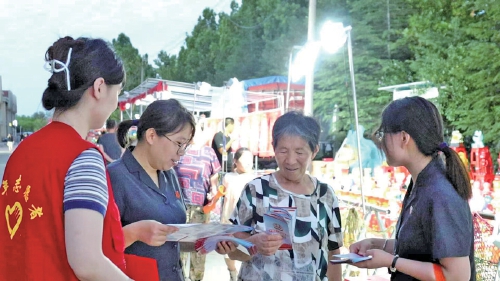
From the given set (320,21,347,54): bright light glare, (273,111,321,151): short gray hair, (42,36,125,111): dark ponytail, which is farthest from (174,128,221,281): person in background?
(42,36,125,111): dark ponytail

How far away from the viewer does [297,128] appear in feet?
9.70

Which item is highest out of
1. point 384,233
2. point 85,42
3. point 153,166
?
point 85,42

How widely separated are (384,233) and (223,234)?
3.57 metres

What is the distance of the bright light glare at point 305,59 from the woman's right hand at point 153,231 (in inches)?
249

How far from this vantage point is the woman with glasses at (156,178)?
8.79 feet

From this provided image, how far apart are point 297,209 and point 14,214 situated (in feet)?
4.96

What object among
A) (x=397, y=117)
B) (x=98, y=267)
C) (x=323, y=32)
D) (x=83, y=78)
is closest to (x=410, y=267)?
(x=397, y=117)

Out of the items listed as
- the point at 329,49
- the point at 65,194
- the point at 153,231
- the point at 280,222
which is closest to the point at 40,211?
the point at 65,194

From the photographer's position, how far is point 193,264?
256 inches

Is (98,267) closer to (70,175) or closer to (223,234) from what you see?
(70,175)

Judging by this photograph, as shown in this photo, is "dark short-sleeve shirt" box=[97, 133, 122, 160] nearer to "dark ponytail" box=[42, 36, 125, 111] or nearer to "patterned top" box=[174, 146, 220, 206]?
"patterned top" box=[174, 146, 220, 206]

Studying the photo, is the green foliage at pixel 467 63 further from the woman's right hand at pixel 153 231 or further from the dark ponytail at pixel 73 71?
the dark ponytail at pixel 73 71

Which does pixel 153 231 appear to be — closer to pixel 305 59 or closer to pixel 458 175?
pixel 458 175

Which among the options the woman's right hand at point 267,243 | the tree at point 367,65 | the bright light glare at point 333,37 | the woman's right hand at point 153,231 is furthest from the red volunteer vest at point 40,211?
the tree at point 367,65
